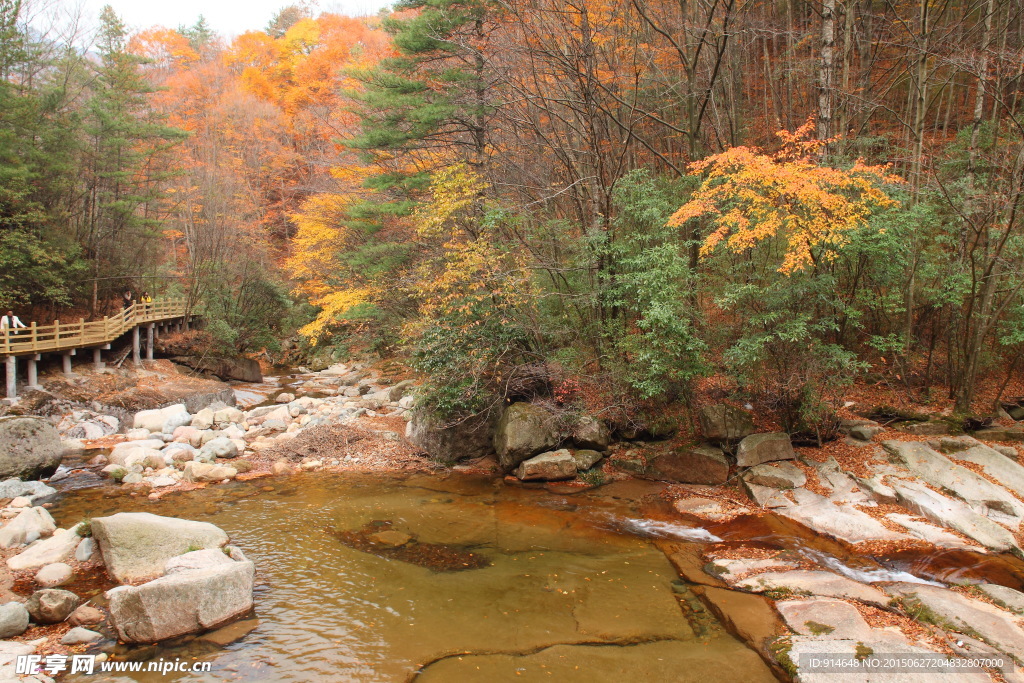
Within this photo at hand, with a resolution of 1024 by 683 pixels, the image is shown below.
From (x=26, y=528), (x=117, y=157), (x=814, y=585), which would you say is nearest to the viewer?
(x=814, y=585)

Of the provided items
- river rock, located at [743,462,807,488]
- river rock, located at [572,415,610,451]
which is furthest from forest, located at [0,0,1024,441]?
→ river rock, located at [743,462,807,488]

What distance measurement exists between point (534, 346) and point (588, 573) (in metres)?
5.58

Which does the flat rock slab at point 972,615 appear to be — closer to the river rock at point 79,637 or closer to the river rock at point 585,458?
the river rock at point 585,458

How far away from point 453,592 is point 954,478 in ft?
25.0

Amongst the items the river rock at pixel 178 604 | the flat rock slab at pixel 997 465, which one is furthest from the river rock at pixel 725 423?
the river rock at pixel 178 604

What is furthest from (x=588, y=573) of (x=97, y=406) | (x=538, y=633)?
(x=97, y=406)

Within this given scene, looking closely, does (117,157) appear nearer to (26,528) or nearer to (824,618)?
(26,528)

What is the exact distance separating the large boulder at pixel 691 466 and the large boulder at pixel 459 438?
3.49 meters

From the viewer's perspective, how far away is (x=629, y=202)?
11.0m

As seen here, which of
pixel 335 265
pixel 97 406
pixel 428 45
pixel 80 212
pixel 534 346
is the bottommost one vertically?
pixel 97 406

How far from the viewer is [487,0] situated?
1338 centimetres

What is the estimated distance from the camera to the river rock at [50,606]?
570cm

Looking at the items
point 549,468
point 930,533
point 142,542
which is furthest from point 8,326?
point 930,533

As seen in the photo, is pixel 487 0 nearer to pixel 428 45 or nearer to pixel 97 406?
pixel 428 45
